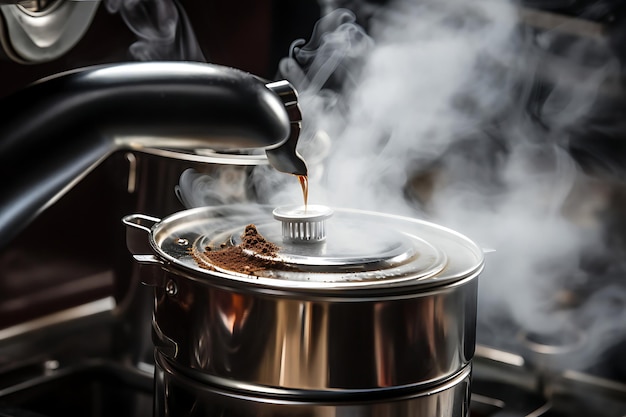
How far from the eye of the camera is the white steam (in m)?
1.13

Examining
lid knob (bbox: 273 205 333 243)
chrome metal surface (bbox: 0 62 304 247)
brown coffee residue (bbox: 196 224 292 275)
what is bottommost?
brown coffee residue (bbox: 196 224 292 275)

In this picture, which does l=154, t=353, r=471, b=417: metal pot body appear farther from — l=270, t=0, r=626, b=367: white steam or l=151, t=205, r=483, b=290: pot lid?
l=270, t=0, r=626, b=367: white steam

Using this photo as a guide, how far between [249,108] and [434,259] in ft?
→ 1.22

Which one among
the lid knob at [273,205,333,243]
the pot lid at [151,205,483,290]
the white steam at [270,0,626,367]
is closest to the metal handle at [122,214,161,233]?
the pot lid at [151,205,483,290]

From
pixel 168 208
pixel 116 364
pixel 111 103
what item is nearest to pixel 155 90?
pixel 111 103

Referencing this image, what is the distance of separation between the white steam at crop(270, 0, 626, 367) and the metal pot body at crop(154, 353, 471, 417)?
0.43 meters

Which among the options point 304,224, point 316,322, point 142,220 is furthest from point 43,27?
point 316,322

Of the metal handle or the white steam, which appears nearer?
the metal handle

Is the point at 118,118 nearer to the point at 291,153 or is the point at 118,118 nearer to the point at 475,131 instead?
the point at 291,153

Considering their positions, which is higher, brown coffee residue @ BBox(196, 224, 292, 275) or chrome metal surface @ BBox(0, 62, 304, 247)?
chrome metal surface @ BBox(0, 62, 304, 247)

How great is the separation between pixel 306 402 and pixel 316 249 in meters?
0.15

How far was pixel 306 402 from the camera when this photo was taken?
2.08 feet

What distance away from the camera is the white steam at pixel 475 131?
113cm

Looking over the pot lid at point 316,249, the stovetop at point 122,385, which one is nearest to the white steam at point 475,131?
the stovetop at point 122,385
